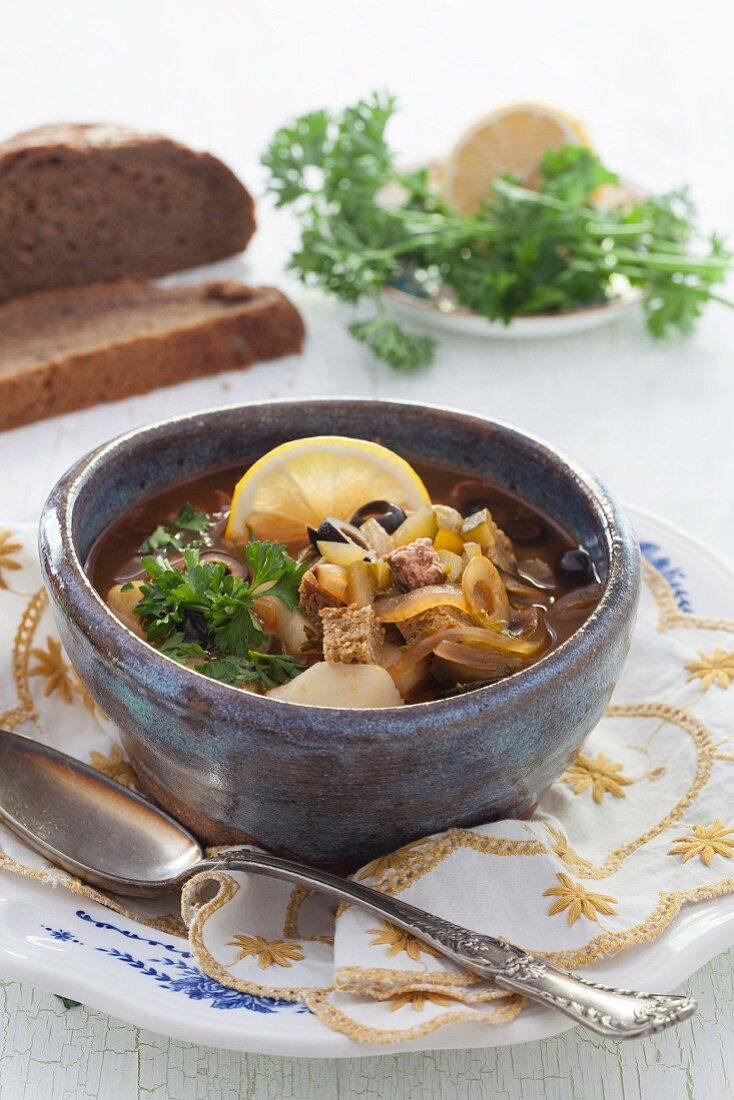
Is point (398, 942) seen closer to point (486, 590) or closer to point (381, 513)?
point (486, 590)

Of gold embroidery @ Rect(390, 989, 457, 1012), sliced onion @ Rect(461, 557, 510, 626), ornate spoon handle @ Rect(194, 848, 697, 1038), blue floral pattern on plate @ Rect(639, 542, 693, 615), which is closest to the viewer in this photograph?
ornate spoon handle @ Rect(194, 848, 697, 1038)

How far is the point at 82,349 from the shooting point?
3.74 m

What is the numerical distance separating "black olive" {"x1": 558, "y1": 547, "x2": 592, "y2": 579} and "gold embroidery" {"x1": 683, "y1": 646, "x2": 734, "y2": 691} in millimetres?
283

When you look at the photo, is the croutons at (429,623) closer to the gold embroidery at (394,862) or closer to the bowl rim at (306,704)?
the bowl rim at (306,704)

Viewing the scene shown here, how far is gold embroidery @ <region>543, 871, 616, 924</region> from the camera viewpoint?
1.74 metres

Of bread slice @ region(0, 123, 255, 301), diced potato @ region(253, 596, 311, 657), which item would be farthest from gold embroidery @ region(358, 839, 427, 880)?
bread slice @ region(0, 123, 255, 301)

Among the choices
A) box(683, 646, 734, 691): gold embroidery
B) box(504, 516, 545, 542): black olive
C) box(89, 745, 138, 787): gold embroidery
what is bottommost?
box(89, 745, 138, 787): gold embroidery

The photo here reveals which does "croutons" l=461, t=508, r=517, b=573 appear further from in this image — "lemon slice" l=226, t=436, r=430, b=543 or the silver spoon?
the silver spoon

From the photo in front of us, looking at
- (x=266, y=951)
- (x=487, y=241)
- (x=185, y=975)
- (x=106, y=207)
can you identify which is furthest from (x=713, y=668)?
(x=106, y=207)

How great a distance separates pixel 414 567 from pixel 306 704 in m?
0.34

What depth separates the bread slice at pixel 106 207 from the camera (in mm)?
4020

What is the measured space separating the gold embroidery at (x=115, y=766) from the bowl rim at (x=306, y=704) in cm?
36

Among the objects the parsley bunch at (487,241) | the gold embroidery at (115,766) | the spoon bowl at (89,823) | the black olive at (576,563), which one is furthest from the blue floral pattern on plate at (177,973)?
the parsley bunch at (487,241)

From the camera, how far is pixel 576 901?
1754 mm
